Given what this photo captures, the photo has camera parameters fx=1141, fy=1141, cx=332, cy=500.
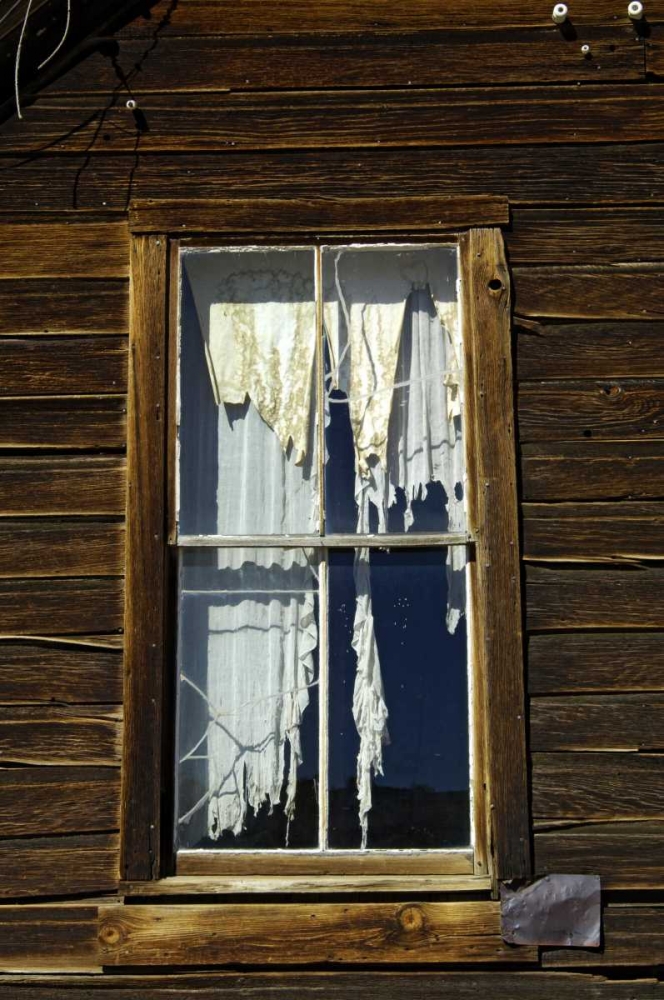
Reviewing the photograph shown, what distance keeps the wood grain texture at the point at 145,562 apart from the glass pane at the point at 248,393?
4.5 inches

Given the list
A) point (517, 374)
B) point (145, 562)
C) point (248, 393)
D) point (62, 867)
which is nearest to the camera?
point (62, 867)

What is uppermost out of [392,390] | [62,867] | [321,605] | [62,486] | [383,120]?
[383,120]

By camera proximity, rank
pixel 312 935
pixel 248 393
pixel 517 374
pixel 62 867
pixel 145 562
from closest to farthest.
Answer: pixel 312 935
pixel 62 867
pixel 145 562
pixel 517 374
pixel 248 393

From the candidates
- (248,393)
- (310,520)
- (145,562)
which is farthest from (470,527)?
(145,562)

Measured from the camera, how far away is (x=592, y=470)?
11.4 ft

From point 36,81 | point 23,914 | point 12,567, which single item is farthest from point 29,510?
point 36,81

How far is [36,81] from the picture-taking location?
3.75 metres

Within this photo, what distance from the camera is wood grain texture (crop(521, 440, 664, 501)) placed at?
3455 mm

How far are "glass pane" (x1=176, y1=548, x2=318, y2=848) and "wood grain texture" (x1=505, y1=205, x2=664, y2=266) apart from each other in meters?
1.20

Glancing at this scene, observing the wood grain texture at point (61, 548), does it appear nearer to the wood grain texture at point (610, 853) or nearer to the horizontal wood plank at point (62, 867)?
the horizontal wood plank at point (62, 867)

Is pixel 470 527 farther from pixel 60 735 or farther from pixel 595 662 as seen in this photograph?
pixel 60 735

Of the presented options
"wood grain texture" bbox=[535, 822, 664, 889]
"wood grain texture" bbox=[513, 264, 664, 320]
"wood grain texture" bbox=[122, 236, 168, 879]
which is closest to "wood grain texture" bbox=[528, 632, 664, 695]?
"wood grain texture" bbox=[535, 822, 664, 889]

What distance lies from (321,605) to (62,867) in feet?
3.51

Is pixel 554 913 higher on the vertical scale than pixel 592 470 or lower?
lower
